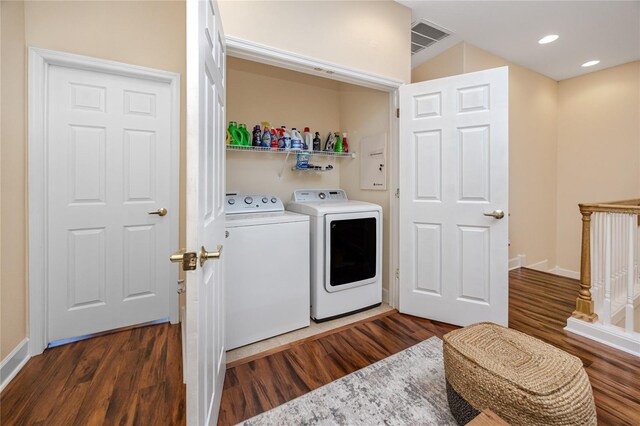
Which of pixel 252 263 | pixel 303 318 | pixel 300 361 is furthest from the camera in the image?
pixel 303 318

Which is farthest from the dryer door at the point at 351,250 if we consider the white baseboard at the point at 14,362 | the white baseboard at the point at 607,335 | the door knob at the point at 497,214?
the white baseboard at the point at 14,362

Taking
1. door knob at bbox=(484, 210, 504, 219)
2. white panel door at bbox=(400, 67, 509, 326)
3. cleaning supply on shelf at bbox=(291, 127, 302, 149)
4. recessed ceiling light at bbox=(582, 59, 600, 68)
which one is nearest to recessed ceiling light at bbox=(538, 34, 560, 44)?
recessed ceiling light at bbox=(582, 59, 600, 68)

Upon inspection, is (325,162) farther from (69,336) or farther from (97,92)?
(69,336)

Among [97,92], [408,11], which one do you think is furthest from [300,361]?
[408,11]

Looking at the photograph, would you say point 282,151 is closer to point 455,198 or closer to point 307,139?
point 307,139

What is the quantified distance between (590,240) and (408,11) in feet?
7.80

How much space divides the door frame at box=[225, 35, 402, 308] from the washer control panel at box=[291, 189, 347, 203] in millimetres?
613

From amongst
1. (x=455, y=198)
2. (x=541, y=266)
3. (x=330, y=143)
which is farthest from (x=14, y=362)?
(x=541, y=266)

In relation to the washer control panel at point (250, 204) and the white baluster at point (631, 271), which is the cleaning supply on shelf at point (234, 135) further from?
the white baluster at point (631, 271)

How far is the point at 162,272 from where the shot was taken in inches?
88.9

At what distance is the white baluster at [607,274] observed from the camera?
2023 mm

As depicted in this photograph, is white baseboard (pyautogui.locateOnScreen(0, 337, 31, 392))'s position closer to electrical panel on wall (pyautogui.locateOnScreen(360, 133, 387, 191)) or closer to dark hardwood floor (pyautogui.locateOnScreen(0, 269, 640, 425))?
dark hardwood floor (pyautogui.locateOnScreen(0, 269, 640, 425))

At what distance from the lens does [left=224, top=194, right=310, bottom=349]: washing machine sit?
185 centimetres

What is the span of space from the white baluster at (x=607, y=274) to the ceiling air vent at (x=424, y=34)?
214cm
